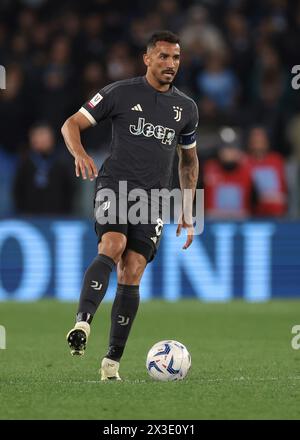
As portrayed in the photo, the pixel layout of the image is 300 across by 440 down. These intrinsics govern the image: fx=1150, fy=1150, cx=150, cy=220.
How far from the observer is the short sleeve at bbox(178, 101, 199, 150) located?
7906mm

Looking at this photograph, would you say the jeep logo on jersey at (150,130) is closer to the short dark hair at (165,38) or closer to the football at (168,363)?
the short dark hair at (165,38)

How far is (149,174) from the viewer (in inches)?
301

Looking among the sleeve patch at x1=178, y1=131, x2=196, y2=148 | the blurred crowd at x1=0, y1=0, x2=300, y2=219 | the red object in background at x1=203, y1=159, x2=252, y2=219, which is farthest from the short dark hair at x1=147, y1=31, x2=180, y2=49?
the red object in background at x1=203, y1=159, x2=252, y2=219

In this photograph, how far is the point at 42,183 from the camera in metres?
14.1

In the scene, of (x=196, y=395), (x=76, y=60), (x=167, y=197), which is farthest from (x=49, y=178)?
(x=196, y=395)

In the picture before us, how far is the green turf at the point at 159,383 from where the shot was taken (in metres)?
6.27

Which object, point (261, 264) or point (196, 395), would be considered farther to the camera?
point (261, 264)

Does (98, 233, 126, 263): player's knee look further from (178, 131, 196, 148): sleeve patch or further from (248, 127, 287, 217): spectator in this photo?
(248, 127, 287, 217): spectator

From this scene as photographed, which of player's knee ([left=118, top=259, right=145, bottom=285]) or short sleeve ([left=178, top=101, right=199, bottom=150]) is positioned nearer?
player's knee ([left=118, top=259, right=145, bottom=285])

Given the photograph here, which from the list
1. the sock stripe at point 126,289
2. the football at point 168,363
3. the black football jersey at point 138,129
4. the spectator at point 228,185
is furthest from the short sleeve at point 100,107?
the spectator at point 228,185

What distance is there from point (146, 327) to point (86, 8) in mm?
7163

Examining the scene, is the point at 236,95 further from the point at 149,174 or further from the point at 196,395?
the point at 196,395

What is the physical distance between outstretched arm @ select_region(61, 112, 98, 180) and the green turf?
133 cm

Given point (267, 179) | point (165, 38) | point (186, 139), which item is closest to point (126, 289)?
point (186, 139)
